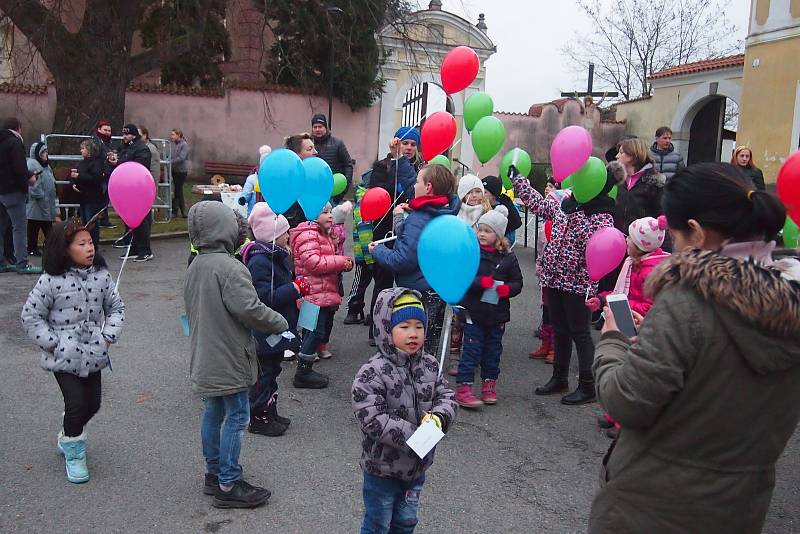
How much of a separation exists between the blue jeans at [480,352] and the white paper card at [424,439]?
2.51 meters

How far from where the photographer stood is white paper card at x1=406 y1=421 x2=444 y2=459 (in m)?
2.81

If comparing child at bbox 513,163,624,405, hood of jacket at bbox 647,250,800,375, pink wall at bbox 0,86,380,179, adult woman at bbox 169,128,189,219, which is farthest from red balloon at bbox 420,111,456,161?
pink wall at bbox 0,86,380,179

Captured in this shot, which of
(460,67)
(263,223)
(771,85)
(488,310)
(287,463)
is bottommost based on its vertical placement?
(287,463)

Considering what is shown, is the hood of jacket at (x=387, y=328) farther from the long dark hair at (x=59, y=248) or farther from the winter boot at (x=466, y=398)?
the winter boot at (x=466, y=398)

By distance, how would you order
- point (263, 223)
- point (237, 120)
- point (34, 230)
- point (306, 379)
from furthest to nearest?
point (237, 120) < point (34, 230) < point (306, 379) < point (263, 223)

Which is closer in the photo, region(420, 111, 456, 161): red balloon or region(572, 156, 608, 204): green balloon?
region(572, 156, 608, 204): green balloon

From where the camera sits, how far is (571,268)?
17.7ft

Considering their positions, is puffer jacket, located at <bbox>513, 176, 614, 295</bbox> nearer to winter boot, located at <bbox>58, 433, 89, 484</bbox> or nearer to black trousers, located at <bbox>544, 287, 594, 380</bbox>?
black trousers, located at <bbox>544, 287, 594, 380</bbox>

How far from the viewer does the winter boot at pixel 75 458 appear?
13.1ft

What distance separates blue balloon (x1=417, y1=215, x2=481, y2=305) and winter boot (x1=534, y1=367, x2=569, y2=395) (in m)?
1.68

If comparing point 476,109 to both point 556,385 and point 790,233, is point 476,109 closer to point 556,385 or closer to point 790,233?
point 556,385

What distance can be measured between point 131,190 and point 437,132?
2.75 meters

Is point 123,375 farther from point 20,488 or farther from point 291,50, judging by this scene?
point 291,50

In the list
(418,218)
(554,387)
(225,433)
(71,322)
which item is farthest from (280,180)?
(554,387)
